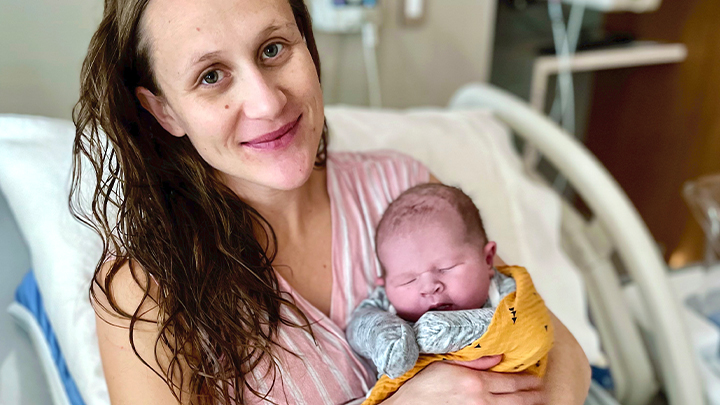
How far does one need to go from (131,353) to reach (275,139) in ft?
1.23

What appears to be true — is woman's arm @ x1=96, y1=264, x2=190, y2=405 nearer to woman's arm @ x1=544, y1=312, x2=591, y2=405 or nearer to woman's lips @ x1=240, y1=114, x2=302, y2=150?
woman's lips @ x1=240, y1=114, x2=302, y2=150

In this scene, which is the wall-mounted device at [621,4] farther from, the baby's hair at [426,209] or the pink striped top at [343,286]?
the baby's hair at [426,209]

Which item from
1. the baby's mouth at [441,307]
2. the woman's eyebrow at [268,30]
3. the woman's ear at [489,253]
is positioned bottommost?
the baby's mouth at [441,307]

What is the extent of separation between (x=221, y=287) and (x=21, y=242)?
549 mm

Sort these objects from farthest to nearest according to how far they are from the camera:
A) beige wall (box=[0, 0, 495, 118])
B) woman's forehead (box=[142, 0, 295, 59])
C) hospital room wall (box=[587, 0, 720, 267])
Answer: hospital room wall (box=[587, 0, 720, 267])
beige wall (box=[0, 0, 495, 118])
woman's forehead (box=[142, 0, 295, 59])

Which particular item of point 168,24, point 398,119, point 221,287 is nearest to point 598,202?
point 398,119

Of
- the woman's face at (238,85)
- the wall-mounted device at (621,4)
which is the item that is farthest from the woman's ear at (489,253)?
the wall-mounted device at (621,4)

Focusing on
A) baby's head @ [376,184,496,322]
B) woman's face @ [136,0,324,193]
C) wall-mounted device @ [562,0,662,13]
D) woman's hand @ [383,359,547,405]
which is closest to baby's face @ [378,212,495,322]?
baby's head @ [376,184,496,322]

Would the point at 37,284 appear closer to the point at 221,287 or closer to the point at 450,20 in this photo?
the point at 221,287

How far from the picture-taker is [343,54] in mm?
1671

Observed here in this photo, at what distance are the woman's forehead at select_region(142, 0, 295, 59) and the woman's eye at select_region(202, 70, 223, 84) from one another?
0.04 m

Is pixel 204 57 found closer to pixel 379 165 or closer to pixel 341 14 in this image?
pixel 379 165

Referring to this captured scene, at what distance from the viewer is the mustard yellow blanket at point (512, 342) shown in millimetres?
812

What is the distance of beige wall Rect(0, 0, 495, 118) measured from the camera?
1041 millimetres
